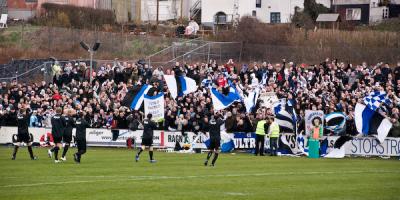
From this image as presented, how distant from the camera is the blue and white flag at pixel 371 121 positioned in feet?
133

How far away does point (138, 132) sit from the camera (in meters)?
47.4

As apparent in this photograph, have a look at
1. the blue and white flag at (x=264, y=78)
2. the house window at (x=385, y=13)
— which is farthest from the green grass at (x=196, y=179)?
the house window at (x=385, y=13)

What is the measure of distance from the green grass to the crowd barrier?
2848 millimetres

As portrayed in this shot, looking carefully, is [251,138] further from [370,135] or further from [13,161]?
[13,161]

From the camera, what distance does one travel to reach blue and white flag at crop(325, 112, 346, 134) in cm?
4153

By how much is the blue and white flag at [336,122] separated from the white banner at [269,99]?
Answer: 3.24m

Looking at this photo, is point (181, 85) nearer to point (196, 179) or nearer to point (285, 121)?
point (285, 121)

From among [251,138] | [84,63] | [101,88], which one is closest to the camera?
[251,138]

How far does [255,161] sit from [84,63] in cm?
2273

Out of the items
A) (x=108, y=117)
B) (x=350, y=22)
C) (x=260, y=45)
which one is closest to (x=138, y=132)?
(x=108, y=117)

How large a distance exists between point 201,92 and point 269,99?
4716mm

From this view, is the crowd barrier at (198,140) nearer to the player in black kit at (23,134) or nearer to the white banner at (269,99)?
the white banner at (269,99)

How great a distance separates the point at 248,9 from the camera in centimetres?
9369

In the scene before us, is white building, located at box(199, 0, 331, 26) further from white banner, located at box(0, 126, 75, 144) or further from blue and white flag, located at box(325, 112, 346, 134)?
blue and white flag, located at box(325, 112, 346, 134)
